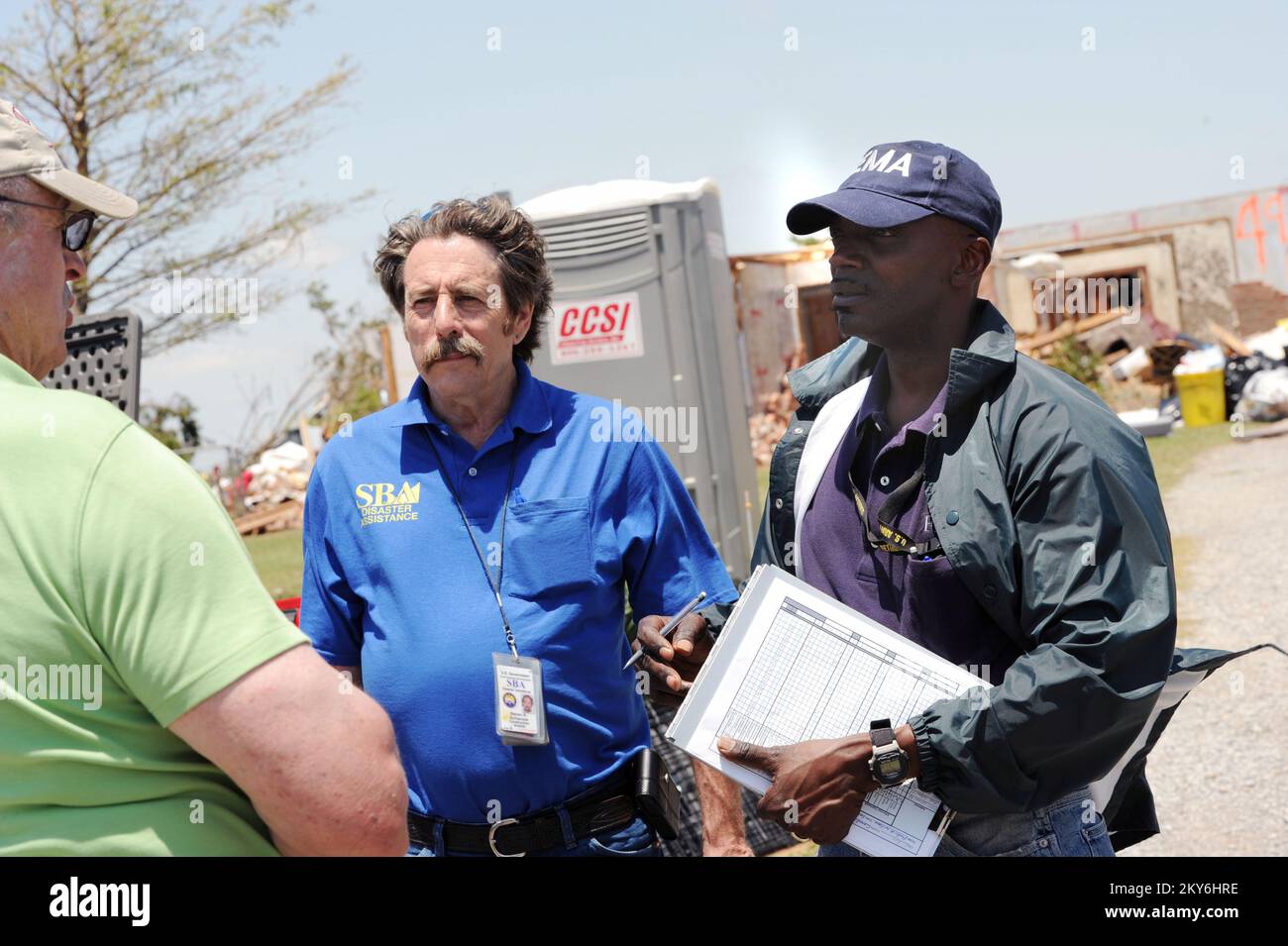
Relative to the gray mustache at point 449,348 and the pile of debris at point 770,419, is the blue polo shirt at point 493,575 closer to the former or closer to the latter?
the gray mustache at point 449,348

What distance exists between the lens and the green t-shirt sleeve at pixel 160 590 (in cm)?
150

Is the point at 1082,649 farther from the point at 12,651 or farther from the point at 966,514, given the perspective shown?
the point at 12,651

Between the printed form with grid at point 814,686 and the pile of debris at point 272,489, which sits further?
the pile of debris at point 272,489

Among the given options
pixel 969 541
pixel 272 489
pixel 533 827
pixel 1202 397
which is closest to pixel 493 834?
pixel 533 827

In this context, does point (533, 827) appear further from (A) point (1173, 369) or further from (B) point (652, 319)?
(A) point (1173, 369)

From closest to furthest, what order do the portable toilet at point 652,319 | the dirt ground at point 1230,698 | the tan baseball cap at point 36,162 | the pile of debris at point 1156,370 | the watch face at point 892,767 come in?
1. the tan baseball cap at point 36,162
2. the watch face at point 892,767
3. the dirt ground at point 1230,698
4. the portable toilet at point 652,319
5. the pile of debris at point 1156,370

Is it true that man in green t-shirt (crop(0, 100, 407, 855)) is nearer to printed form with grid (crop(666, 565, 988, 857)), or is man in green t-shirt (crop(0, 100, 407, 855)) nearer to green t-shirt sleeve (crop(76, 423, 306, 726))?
green t-shirt sleeve (crop(76, 423, 306, 726))

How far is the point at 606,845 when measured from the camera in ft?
9.35

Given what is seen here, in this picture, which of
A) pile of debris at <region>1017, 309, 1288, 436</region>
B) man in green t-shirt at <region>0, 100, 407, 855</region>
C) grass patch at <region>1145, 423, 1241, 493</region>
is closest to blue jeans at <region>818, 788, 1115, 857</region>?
man in green t-shirt at <region>0, 100, 407, 855</region>

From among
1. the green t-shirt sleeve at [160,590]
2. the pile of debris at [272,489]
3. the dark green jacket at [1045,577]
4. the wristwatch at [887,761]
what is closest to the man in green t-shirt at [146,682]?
the green t-shirt sleeve at [160,590]

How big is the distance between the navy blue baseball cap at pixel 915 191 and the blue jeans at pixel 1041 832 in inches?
43.1

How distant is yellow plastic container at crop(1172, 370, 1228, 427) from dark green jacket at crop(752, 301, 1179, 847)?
20.5 metres

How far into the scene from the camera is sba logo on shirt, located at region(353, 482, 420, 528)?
9.57 ft

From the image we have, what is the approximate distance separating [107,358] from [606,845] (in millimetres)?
1700
